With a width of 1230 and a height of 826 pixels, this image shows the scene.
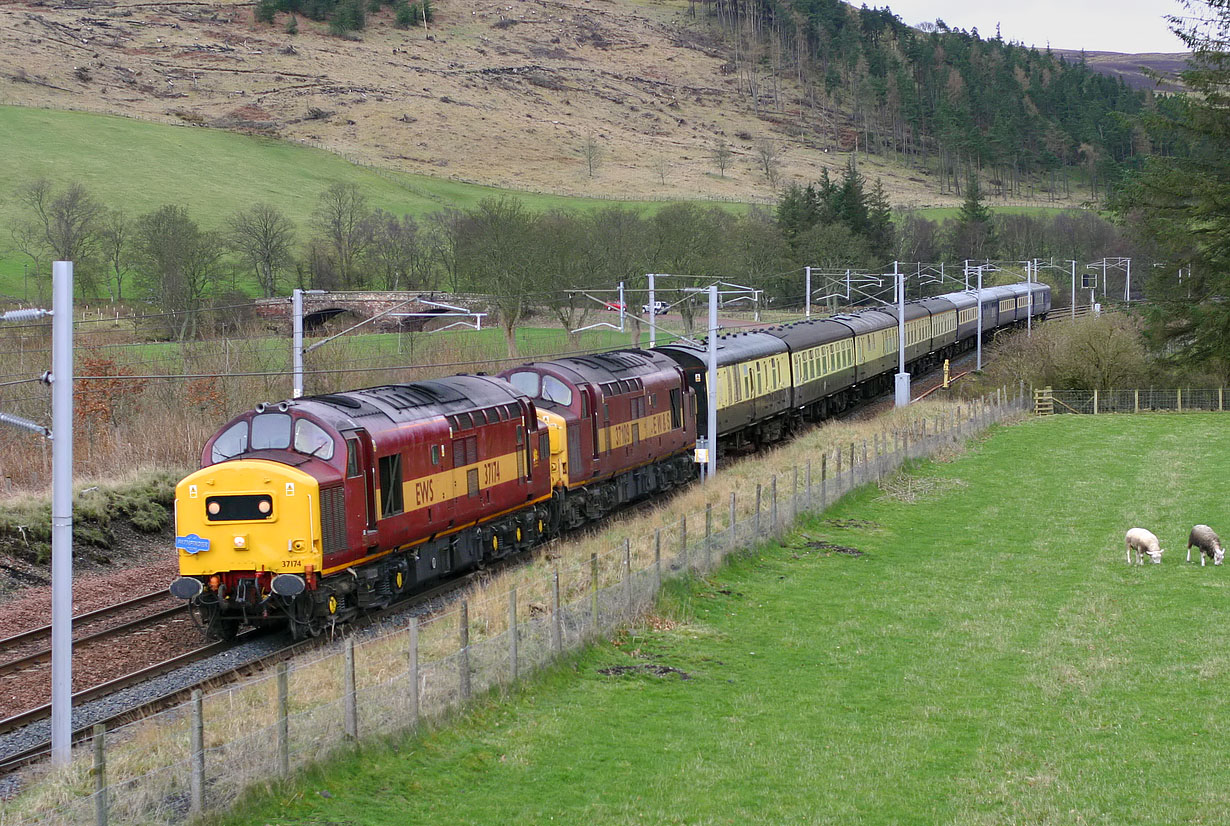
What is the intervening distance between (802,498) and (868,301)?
75547 mm

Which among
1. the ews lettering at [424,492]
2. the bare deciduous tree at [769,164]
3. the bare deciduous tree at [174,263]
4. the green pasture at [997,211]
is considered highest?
the bare deciduous tree at [769,164]

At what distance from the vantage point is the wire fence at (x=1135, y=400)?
63250mm

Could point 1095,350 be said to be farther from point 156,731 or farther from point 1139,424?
point 156,731

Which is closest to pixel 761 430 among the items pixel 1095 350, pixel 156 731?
pixel 1095 350

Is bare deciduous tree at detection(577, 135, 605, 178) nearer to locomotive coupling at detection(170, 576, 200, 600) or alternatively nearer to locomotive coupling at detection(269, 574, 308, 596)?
locomotive coupling at detection(170, 576, 200, 600)

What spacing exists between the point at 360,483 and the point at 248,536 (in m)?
2.06

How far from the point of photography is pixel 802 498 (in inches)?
1284

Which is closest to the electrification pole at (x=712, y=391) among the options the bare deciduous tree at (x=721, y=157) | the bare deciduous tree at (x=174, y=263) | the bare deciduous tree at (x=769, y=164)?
the bare deciduous tree at (x=174, y=263)

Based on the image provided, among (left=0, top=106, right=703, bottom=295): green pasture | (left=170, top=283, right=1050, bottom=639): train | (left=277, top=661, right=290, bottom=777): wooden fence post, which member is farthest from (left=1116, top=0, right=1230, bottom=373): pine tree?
(left=0, top=106, right=703, bottom=295): green pasture

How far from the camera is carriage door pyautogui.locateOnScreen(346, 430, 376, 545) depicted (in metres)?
21.5

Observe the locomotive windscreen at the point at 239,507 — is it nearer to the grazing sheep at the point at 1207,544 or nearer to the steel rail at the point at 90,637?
the steel rail at the point at 90,637

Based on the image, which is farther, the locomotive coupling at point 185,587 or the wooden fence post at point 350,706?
the locomotive coupling at point 185,587

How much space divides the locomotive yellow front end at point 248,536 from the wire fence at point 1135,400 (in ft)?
162

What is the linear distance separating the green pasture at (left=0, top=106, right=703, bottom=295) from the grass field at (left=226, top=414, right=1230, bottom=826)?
290ft
